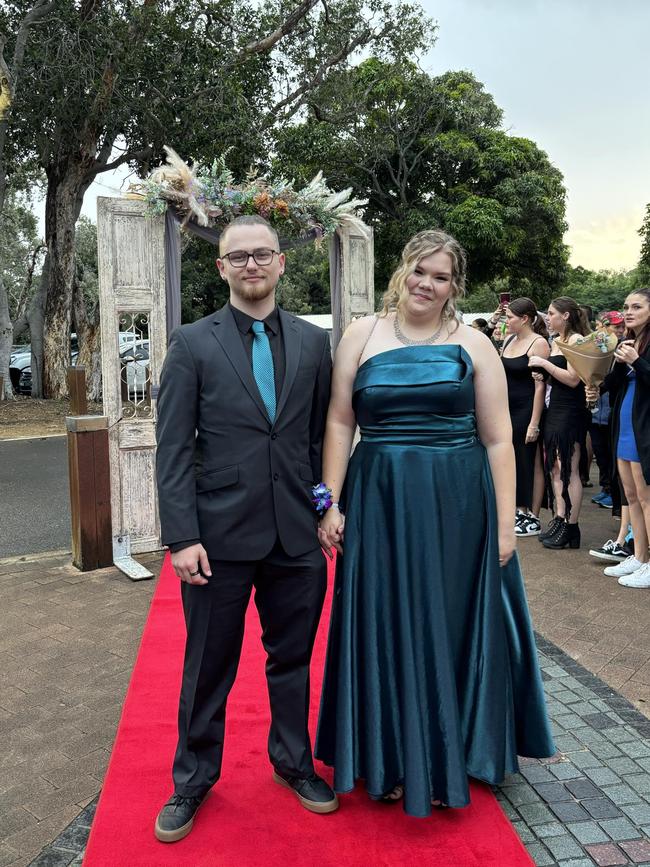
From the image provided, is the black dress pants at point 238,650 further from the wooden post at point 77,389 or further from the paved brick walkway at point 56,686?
the wooden post at point 77,389

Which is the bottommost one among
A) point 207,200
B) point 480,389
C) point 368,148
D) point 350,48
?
point 480,389

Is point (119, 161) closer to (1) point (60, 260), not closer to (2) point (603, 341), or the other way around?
(1) point (60, 260)

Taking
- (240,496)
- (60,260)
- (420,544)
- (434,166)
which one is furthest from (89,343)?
(420,544)

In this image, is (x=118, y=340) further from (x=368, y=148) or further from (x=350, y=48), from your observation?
(x=368, y=148)

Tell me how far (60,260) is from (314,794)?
16.8 m

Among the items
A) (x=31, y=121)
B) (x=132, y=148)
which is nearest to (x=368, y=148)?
(x=132, y=148)

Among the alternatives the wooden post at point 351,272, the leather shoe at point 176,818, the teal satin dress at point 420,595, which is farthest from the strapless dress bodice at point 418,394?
the wooden post at point 351,272

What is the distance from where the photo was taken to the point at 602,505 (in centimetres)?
805

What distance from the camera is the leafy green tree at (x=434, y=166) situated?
69.5ft

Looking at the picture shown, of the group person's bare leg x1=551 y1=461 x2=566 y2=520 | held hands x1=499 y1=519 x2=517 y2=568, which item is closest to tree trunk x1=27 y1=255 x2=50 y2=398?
person's bare leg x1=551 y1=461 x2=566 y2=520

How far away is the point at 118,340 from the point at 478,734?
14.4 ft

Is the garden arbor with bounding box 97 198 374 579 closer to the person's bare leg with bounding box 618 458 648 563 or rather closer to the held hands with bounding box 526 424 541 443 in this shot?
the held hands with bounding box 526 424 541 443

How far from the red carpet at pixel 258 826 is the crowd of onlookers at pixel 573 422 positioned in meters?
3.16

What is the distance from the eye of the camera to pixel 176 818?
2553mm
